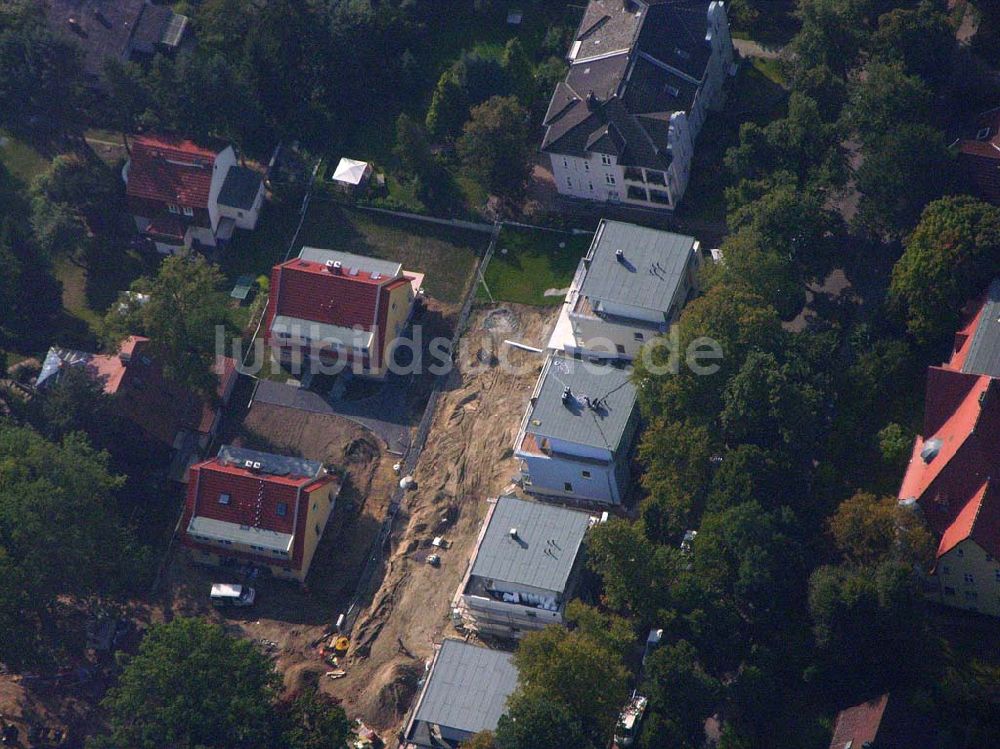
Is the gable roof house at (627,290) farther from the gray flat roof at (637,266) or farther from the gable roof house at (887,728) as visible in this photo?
the gable roof house at (887,728)

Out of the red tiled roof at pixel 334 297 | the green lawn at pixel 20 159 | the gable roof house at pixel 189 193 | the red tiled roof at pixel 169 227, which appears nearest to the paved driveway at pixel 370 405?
the red tiled roof at pixel 334 297

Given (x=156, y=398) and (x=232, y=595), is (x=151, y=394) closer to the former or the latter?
(x=156, y=398)

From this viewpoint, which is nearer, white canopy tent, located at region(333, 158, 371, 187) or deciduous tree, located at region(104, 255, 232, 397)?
deciduous tree, located at region(104, 255, 232, 397)

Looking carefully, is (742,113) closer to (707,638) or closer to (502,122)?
(502,122)

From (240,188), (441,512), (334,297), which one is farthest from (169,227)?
(441,512)

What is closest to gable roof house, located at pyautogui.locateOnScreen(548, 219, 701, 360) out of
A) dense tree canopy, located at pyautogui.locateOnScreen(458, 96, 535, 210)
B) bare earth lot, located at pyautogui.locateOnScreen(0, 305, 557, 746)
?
bare earth lot, located at pyautogui.locateOnScreen(0, 305, 557, 746)

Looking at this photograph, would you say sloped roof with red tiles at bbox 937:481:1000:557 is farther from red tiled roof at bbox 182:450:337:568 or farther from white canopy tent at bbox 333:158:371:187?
white canopy tent at bbox 333:158:371:187
